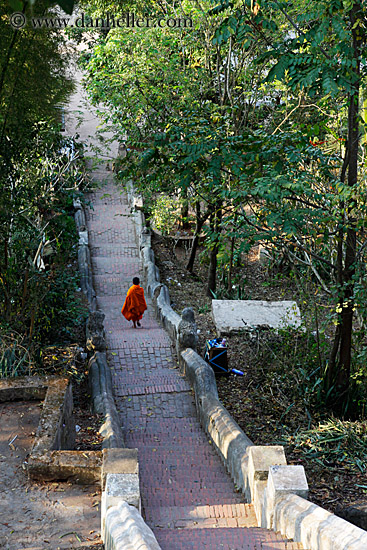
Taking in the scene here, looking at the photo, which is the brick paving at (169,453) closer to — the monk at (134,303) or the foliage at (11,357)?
the monk at (134,303)

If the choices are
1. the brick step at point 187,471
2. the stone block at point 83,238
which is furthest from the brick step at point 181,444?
the stone block at point 83,238

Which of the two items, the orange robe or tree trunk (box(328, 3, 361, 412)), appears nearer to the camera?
tree trunk (box(328, 3, 361, 412))

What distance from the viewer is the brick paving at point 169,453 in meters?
5.38

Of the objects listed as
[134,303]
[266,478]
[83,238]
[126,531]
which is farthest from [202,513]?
[83,238]

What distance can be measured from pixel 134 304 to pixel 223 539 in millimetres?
7717

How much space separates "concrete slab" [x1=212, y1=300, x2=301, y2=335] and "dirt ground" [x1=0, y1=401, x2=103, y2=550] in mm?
6927

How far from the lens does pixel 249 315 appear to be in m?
13.1

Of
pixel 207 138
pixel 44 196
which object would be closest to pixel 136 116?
pixel 44 196

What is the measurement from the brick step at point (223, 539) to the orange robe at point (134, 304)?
713 centimetres

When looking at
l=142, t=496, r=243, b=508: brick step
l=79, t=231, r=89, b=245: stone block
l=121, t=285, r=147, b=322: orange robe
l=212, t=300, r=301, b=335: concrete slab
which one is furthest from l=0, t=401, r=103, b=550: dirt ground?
l=79, t=231, r=89, b=245: stone block

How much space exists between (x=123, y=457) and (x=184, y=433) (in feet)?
10.7

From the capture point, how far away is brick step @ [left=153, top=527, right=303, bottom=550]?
4953mm

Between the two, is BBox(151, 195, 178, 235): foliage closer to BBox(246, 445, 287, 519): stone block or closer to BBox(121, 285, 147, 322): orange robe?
BBox(121, 285, 147, 322): orange robe

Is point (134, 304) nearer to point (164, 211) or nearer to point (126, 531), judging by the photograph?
point (164, 211)
